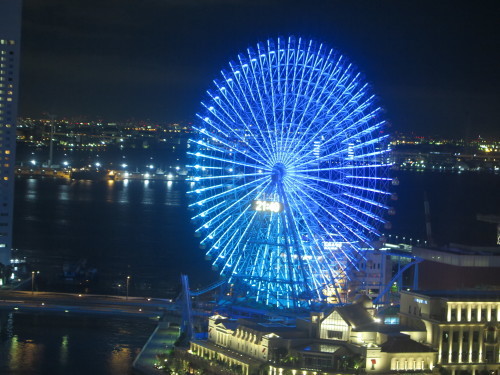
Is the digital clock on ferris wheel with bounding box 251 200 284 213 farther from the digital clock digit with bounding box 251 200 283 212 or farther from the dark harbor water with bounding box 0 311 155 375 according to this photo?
the dark harbor water with bounding box 0 311 155 375

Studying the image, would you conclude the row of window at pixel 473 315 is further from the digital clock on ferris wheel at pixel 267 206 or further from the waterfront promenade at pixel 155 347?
the waterfront promenade at pixel 155 347

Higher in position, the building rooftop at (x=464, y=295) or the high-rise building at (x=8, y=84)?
the high-rise building at (x=8, y=84)

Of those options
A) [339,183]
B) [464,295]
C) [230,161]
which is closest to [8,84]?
[230,161]

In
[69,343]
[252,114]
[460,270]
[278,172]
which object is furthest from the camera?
[460,270]

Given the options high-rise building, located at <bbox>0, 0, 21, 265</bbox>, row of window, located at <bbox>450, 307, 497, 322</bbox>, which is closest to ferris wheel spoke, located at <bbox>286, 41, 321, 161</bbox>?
row of window, located at <bbox>450, 307, 497, 322</bbox>

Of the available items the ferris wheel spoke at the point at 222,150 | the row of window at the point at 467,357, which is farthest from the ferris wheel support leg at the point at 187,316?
the row of window at the point at 467,357

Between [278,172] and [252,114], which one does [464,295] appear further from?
[252,114]
